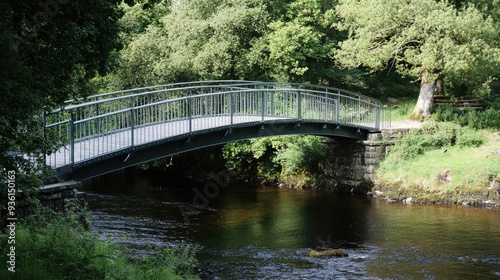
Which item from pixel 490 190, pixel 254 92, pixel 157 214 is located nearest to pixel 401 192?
pixel 490 190

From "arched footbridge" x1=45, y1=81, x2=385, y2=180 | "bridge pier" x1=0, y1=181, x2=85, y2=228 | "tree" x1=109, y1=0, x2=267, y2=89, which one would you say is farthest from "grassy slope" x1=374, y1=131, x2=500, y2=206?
"bridge pier" x1=0, y1=181, x2=85, y2=228

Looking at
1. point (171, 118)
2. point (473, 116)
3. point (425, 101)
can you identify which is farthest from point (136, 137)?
point (425, 101)

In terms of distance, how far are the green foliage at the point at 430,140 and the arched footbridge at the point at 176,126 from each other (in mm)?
1546

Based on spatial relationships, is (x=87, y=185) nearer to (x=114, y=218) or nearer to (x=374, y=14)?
(x=114, y=218)

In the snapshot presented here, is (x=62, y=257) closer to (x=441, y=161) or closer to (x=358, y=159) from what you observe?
(x=441, y=161)

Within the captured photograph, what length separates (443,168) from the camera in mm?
24312

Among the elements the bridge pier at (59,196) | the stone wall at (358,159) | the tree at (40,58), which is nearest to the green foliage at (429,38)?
the stone wall at (358,159)

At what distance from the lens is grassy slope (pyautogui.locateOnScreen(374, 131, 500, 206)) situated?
23094 mm

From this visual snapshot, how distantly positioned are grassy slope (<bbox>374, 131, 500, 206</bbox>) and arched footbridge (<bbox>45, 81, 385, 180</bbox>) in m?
2.65

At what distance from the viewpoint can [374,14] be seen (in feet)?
90.4

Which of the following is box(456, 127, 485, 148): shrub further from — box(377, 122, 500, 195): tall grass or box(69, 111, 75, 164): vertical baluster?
box(69, 111, 75, 164): vertical baluster

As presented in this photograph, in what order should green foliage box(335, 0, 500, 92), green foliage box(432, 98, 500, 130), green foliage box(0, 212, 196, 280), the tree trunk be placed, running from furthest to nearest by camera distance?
the tree trunk, green foliage box(432, 98, 500, 130), green foliage box(335, 0, 500, 92), green foliage box(0, 212, 196, 280)

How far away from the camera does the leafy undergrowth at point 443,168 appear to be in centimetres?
2316

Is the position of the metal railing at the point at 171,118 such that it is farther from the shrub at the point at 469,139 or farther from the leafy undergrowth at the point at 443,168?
the shrub at the point at 469,139
